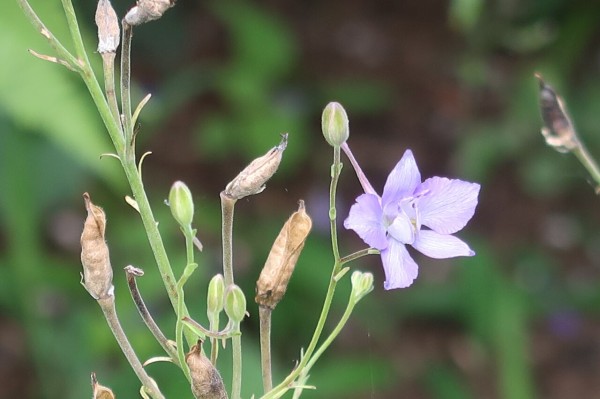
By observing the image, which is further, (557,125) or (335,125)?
(557,125)

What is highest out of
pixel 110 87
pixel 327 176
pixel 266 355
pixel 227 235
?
pixel 110 87

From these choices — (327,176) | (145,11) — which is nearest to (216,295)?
(145,11)

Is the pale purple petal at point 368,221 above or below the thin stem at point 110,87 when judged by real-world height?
below

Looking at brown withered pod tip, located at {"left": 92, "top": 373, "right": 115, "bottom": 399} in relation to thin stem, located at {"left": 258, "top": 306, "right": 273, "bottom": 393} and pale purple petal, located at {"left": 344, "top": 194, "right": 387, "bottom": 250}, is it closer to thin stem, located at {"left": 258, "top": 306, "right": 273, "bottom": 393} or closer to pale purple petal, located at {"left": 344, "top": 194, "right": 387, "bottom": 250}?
thin stem, located at {"left": 258, "top": 306, "right": 273, "bottom": 393}

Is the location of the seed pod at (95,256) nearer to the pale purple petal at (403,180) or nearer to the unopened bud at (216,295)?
the unopened bud at (216,295)

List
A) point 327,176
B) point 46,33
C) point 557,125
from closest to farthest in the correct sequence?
point 46,33
point 557,125
point 327,176

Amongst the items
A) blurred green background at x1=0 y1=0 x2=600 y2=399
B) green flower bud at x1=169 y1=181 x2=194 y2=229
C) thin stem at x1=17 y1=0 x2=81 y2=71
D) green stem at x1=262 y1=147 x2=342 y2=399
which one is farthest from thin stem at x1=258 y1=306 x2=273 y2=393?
blurred green background at x1=0 y1=0 x2=600 y2=399

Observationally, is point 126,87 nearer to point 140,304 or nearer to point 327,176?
point 140,304

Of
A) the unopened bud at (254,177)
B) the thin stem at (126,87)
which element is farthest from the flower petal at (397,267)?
the thin stem at (126,87)
